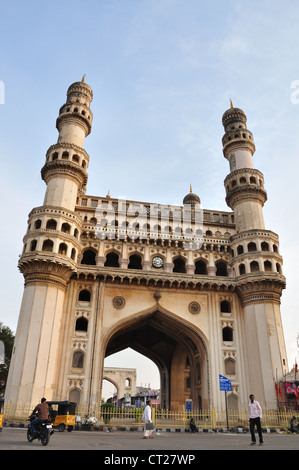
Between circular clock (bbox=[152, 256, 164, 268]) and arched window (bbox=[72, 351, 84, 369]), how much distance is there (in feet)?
28.2

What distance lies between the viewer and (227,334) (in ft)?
92.9

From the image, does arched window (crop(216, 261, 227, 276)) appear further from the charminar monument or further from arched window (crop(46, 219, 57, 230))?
arched window (crop(46, 219, 57, 230))

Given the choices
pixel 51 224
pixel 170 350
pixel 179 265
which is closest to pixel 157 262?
pixel 179 265

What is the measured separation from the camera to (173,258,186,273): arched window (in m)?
30.3

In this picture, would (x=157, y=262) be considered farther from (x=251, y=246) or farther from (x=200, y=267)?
(x=251, y=246)

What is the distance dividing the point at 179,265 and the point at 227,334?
6640 mm

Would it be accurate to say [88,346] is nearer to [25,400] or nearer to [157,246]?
[25,400]

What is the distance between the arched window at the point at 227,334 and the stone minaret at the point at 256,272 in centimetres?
119

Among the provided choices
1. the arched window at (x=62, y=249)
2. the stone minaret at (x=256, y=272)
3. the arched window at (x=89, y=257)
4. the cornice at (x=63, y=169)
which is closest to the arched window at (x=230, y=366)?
the stone minaret at (x=256, y=272)

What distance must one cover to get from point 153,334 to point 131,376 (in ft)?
121

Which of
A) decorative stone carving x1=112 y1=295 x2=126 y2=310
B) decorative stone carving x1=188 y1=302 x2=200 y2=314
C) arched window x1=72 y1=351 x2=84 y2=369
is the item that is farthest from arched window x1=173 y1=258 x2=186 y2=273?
arched window x1=72 y1=351 x2=84 y2=369

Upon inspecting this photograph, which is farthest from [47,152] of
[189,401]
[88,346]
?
[189,401]
